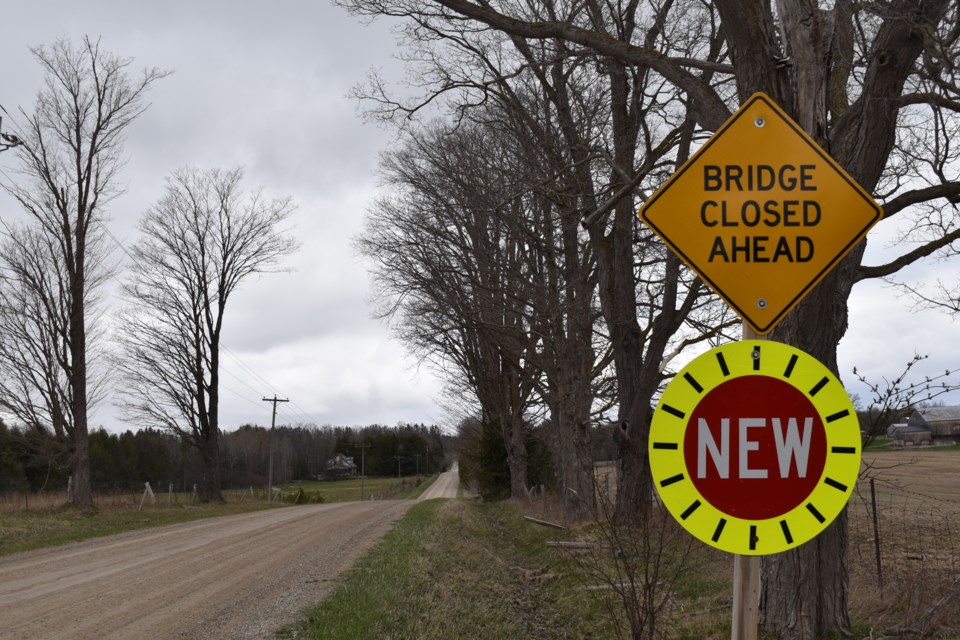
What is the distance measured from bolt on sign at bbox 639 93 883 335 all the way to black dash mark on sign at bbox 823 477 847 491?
0.70 metres

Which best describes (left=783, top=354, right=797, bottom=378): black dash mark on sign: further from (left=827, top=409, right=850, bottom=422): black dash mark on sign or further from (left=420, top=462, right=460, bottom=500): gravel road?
(left=420, top=462, right=460, bottom=500): gravel road

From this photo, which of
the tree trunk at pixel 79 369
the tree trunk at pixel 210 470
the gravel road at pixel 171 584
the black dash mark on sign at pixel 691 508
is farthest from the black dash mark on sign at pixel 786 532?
the tree trunk at pixel 210 470

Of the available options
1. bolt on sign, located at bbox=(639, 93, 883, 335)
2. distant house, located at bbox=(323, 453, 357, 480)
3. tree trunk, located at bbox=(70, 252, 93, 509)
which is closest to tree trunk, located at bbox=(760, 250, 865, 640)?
bolt on sign, located at bbox=(639, 93, 883, 335)

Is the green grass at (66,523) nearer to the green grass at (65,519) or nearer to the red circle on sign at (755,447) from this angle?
the green grass at (65,519)

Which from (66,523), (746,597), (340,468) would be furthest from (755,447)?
(340,468)

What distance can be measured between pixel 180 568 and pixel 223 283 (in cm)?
2571

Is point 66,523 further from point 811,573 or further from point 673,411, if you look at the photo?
point 673,411

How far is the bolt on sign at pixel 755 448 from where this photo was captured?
300 centimetres

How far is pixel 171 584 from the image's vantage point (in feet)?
36.4

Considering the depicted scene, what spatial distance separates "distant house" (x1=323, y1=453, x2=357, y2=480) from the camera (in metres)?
123

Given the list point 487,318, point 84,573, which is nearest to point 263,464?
point 487,318

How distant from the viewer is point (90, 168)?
26266mm

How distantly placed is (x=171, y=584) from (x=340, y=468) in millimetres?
115315

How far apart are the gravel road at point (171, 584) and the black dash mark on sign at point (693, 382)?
6.14 m
